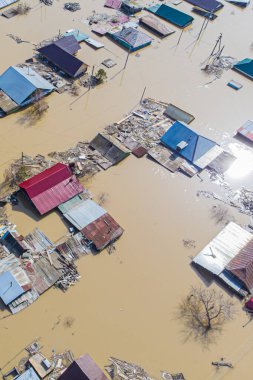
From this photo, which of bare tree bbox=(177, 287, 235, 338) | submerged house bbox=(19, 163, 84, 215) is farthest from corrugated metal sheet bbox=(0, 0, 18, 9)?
bare tree bbox=(177, 287, 235, 338)

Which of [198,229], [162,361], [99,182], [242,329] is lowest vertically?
[242,329]

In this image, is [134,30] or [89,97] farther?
[134,30]

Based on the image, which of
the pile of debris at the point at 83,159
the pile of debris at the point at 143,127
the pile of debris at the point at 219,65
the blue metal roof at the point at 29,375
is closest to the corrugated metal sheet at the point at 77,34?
the pile of debris at the point at 143,127

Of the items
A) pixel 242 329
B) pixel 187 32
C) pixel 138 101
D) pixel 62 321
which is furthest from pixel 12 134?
pixel 187 32

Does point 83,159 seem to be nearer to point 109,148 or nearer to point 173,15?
point 109,148

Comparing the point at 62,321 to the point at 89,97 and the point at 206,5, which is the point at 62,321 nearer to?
the point at 89,97

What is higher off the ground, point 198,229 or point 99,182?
point 99,182

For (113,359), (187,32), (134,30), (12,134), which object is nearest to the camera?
(113,359)
